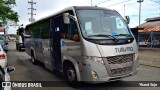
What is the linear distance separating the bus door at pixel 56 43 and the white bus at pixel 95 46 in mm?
204

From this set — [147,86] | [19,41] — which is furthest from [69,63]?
[19,41]

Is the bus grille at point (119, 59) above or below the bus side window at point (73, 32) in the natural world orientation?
below

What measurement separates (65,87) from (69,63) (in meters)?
0.84

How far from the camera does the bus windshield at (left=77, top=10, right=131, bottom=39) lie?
7541 mm

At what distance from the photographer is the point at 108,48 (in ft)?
23.6

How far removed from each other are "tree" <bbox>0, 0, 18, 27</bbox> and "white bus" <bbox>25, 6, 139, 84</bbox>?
129ft

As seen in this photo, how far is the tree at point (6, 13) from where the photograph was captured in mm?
45625

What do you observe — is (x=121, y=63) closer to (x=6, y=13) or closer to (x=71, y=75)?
(x=71, y=75)

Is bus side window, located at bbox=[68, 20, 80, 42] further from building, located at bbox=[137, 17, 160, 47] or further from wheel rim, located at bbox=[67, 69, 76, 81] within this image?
building, located at bbox=[137, 17, 160, 47]

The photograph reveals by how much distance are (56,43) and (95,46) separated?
3129 mm

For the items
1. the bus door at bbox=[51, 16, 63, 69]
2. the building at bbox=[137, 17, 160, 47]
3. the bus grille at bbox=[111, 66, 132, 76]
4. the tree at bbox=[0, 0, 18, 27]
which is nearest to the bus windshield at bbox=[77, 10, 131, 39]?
the bus grille at bbox=[111, 66, 132, 76]

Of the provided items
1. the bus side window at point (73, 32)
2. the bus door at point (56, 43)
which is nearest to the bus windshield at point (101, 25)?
the bus side window at point (73, 32)

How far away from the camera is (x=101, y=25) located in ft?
25.6

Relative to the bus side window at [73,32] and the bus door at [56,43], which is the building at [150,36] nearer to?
the bus door at [56,43]
